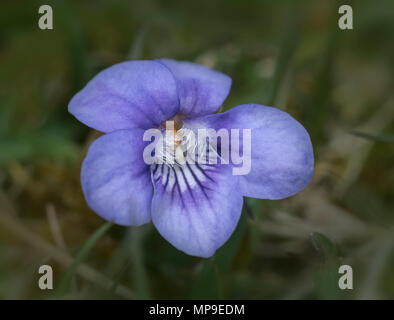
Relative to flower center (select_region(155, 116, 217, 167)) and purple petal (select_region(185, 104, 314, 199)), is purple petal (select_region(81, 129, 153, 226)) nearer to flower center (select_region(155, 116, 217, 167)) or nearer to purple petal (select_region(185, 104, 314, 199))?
flower center (select_region(155, 116, 217, 167))

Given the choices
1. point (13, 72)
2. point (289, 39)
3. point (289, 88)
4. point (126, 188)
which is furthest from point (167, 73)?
point (13, 72)

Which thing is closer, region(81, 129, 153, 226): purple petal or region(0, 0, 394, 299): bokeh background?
region(81, 129, 153, 226): purple petal

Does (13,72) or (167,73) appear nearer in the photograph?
(167,73)

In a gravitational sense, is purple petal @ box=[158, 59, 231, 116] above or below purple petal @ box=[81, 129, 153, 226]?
above

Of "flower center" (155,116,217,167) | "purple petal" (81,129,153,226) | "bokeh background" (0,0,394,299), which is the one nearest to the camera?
"purple petal" (81,129,153,226)

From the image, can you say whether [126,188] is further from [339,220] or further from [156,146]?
[339,220]

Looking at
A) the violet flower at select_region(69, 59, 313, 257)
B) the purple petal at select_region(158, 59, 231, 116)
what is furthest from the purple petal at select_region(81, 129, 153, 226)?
the purple petal at select_region(158, 59, 231, 116)

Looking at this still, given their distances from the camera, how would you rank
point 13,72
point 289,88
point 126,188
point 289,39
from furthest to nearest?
1. point 13,72
2. point 289,88
3. point 289,39
4. point 126,188
